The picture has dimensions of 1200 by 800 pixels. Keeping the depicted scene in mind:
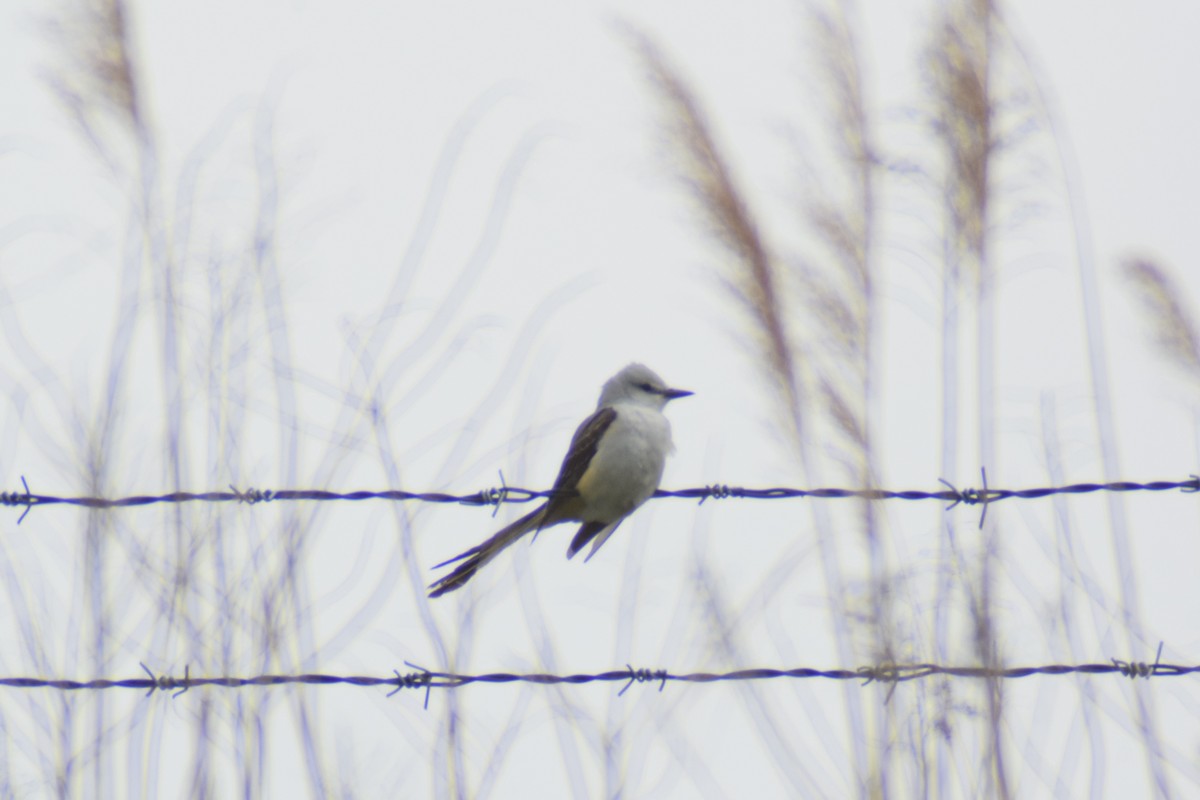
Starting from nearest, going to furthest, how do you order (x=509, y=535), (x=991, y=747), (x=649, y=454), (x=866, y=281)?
(x=991, y=747), (x=866, y=281), (x=509, y=535), (x=649, y=454)

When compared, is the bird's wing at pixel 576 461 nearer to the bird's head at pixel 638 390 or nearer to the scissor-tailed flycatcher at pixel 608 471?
the scissor-tailed flycatcher at pixel 608 471

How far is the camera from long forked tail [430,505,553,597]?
416 centimetres

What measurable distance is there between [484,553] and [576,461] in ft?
2.65

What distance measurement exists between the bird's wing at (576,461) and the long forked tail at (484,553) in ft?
0.81

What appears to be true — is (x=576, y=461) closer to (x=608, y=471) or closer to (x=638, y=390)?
(x=608, y=471)

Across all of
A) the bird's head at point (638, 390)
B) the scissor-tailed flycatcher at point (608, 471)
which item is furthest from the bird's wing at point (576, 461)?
the bird's head at point (638, 390)

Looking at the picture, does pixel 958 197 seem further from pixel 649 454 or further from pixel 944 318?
pixel 649 454

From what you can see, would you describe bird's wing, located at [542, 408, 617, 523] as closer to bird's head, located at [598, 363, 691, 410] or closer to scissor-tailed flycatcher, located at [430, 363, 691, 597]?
scissor-tailed flycatcher, located at [430, 363, 691, 597]

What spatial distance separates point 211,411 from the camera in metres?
3.95

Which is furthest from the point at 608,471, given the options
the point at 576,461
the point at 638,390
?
the point at 638,390

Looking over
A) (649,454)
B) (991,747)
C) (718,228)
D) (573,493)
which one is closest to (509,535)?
(573,493)

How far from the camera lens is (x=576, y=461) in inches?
201

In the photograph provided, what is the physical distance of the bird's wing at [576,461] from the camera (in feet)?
16.4

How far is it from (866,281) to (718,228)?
37cm
